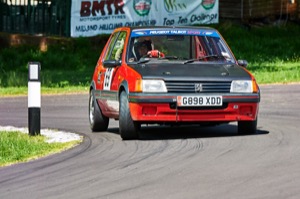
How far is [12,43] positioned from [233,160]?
27.3 m

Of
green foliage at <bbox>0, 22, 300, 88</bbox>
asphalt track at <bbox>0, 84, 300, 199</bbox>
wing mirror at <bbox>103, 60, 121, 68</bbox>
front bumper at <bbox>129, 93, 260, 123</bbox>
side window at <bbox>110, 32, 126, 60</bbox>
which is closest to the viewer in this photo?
asphalt track at <bbox>0, 84, 300, 199</bbox>

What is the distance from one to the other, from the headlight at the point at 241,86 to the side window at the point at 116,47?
197 cm

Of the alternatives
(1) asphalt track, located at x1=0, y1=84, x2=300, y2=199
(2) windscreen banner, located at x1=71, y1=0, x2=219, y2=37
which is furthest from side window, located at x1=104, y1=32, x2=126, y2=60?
(2) windscreen banner, located at x1=71, y1=0, x2=219, y2=37

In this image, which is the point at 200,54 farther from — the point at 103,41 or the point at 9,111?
the point at 103,41

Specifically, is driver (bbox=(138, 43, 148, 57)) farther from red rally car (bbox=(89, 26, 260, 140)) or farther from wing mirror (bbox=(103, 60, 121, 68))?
wing mirror (bbox=(103, 60, 121, 68))

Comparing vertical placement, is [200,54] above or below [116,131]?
above

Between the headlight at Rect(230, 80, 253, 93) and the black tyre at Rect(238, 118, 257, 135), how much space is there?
1.44 ft

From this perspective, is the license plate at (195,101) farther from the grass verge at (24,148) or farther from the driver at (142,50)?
the driver at (142,50)

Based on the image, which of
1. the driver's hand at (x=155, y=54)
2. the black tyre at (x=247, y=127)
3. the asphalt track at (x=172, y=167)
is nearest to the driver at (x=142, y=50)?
the driver's hand at (x=155, y=54)

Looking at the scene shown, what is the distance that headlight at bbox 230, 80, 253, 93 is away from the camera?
1416 centimetres

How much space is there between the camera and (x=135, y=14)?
38719mm

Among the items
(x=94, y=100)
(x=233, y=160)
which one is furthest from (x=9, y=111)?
(x=233, y=160)

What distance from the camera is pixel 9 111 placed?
829 inches

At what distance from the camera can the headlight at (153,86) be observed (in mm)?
13938
